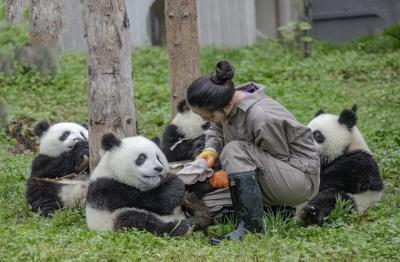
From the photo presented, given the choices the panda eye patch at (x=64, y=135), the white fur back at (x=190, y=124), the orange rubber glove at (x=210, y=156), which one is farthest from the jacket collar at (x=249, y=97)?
the panda eye patch at (x=64, y=135)

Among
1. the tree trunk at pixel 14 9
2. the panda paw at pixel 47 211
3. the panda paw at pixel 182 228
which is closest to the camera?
the panda paw at pixel 182 228

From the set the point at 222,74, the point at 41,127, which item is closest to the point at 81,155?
the point at 41,127

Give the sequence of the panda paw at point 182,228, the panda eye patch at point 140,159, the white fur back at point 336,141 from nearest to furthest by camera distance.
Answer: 1. the panda paw at point 182,228
2. the panda eye patch at point 140,159
3. the white fur back at point 336,141

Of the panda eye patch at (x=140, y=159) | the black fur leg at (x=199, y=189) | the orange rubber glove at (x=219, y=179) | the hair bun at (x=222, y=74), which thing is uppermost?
the hair bun at (x=222, y=74)

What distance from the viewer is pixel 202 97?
578 centimetres

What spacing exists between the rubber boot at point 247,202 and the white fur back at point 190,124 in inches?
81.5

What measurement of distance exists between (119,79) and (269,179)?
151cm

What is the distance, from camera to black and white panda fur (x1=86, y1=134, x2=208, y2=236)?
5.90 metres

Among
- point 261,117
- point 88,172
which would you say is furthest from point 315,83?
point 261,117

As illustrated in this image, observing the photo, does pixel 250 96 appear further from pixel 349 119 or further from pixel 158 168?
pixel 349 119

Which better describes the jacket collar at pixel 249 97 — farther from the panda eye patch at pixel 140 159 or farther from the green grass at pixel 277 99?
the green grass at pixel 277 99

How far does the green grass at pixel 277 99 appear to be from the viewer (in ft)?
17.0

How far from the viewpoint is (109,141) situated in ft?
19.7

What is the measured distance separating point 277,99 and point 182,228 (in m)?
6.02
